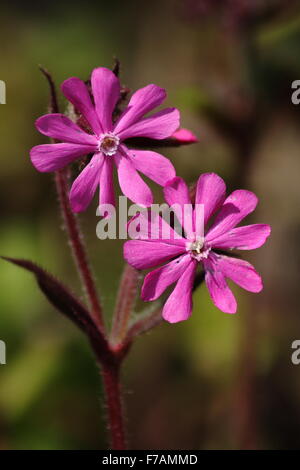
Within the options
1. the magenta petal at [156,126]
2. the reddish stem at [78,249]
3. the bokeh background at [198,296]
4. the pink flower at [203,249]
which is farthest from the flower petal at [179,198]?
the bokeh background at [198,296]

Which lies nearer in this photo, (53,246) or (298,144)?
(53,246)

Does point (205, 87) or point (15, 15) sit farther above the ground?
point (15, 15)

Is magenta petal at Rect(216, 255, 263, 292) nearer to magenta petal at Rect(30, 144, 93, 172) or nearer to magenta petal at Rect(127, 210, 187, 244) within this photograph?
magenta petal at Rect(127, 210, 187, 244)

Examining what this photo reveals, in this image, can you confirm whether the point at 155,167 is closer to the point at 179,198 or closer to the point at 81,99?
the point at 179,198

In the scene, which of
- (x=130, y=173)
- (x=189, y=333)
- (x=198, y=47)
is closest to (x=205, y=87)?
(x=198, y=47)

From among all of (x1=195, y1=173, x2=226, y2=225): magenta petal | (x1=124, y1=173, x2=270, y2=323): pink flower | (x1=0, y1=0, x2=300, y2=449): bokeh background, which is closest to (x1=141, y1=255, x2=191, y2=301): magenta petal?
(x1=124, y1=173, x2=270, y2=323): pink flower

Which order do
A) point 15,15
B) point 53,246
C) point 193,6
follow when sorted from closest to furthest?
point 193,6 < point 53,246 < point 15,15

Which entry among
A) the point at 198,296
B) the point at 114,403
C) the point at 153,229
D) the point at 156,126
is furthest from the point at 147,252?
the point at 198,296
